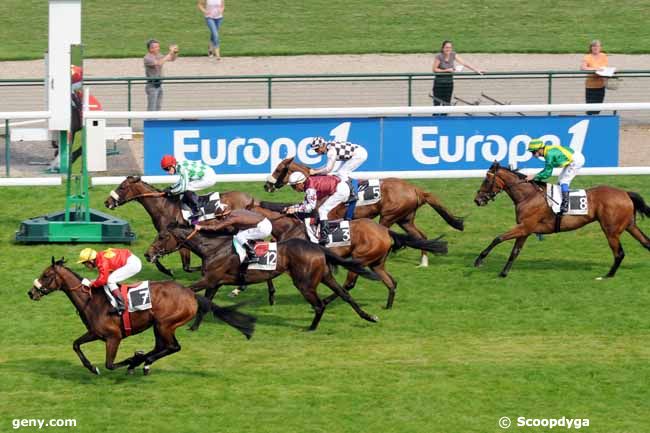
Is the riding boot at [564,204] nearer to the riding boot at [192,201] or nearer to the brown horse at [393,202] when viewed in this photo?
the brown horse at [393,202]

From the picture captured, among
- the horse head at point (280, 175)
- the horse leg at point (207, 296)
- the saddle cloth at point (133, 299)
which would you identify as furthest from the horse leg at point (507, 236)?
the saddle cloth at point (133, 299)

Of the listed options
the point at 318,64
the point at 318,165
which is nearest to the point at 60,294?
the point at 318,165

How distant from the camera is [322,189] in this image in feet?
65.8

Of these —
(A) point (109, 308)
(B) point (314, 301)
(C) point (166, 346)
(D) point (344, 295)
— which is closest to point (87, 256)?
(A) point (109, 308)

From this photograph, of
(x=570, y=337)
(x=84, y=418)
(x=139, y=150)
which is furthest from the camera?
(x=139, y=150)

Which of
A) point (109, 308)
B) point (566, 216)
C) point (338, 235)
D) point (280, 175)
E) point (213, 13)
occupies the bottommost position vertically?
point (109, 308)

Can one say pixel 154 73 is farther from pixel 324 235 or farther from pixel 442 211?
pixel 324 235

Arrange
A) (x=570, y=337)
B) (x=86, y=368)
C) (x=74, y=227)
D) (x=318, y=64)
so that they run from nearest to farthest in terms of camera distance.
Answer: (x=86, y=368) < (x=570, y=337) < (x=74, y=227) < (x=318, y=64)

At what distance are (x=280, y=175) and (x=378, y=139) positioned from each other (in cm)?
429

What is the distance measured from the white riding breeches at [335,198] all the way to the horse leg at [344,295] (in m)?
1.77

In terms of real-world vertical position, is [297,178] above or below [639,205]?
above

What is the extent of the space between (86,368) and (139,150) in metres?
9.77

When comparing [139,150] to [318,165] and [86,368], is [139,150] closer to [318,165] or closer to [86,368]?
[318,165]

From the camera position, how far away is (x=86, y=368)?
17.0 m
